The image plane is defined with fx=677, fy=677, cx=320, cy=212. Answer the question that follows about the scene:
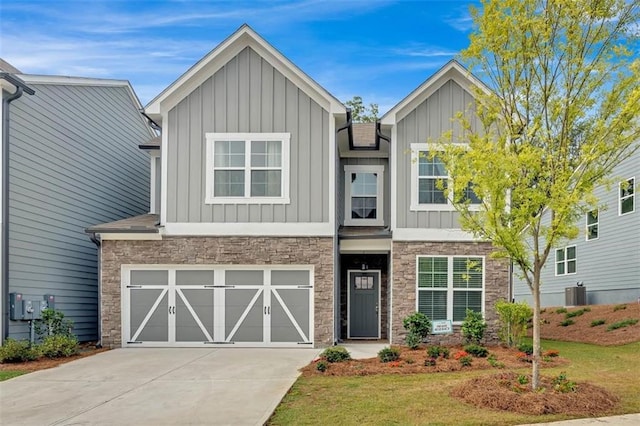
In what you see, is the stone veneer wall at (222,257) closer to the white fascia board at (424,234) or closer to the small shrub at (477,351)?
the white fascia board at (424,234)

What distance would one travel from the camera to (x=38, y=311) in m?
15.9

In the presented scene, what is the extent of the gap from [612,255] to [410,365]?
13598mm

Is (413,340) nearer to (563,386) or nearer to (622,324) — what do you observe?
(563,386)

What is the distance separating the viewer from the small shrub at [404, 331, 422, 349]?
1591 cm

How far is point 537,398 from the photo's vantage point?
30.6ft

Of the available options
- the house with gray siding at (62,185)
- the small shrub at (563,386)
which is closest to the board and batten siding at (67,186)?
the house with gray siding at (62,185)

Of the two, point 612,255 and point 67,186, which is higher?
point 67,186

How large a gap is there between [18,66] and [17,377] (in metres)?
9.58

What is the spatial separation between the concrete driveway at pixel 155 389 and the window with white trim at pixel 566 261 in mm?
15179

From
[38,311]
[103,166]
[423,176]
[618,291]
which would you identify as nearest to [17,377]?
[38,311]

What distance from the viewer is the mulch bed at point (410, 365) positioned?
12.3m

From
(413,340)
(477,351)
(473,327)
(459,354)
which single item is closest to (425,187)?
(473,327)

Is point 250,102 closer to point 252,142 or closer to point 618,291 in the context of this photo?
point 252,142

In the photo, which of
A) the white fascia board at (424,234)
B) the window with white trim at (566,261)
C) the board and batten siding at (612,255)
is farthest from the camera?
the window with white trim at (566,261)
